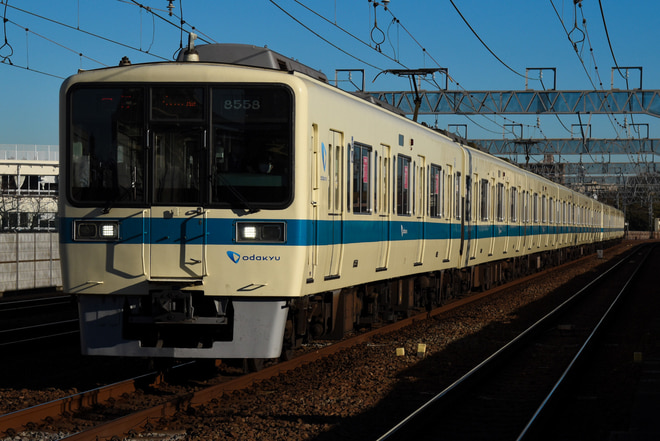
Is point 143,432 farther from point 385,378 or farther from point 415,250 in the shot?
point 415,250

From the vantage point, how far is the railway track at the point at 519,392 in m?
7.21

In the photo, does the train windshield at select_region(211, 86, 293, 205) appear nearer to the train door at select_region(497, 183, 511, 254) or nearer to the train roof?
the train roof

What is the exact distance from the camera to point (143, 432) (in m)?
6.95

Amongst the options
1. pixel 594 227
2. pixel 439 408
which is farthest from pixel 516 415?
pixel 594 227

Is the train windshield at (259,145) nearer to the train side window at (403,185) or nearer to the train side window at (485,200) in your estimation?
the train side window at (403,185)

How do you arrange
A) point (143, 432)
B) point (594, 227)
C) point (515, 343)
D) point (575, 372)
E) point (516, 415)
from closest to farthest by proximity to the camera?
point (143, 432)
point (516, 415)
point (575, 372)
point (515, 343)
point (594, 227)

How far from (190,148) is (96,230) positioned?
3.76 ft

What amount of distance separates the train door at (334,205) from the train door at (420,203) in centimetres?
375

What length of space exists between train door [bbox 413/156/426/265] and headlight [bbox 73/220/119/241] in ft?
19.6

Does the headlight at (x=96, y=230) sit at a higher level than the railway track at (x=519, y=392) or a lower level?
higher

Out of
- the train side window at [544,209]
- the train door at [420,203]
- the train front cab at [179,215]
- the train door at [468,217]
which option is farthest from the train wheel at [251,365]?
the train side window at [544,209]

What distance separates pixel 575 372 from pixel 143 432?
5.27 meters

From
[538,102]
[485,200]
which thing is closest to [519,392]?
[485,200]

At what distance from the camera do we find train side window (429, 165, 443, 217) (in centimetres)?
1455
